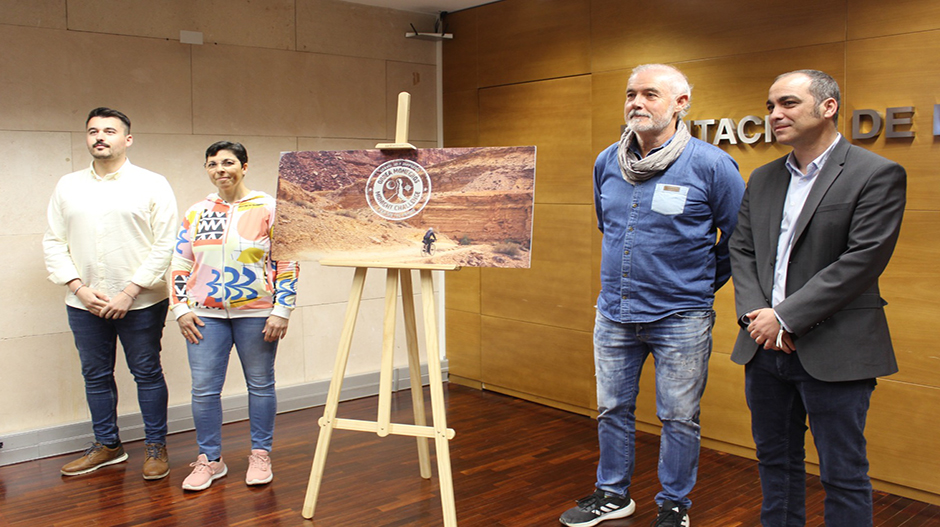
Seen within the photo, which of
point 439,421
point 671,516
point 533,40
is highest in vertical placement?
point 533,40

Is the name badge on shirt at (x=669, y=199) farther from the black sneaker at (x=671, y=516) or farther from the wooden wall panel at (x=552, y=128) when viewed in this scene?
the wooden wall panel at (x=552, y=128)

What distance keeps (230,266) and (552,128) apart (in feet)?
7.79

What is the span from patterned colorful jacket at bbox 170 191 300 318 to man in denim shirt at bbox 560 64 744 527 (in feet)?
5.25

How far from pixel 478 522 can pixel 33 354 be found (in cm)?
277

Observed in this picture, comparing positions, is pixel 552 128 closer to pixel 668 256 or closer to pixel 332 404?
pixel 668 256

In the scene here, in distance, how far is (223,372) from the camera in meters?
3.97

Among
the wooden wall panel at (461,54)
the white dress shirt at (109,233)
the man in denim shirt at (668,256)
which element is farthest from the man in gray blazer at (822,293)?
the wooden wall panel at (461,54)

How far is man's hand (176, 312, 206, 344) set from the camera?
380 centimetres

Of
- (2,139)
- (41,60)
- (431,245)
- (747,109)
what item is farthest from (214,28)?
(747,109)

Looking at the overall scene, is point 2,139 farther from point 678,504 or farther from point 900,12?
point 900,12

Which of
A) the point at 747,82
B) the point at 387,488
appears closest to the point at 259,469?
the point at 387,488

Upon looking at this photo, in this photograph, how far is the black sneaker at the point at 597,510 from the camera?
3.41 meters

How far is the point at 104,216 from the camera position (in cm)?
397

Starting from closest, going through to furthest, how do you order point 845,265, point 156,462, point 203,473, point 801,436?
point 845,265
point 801,436
point 203,473
point 156,462
